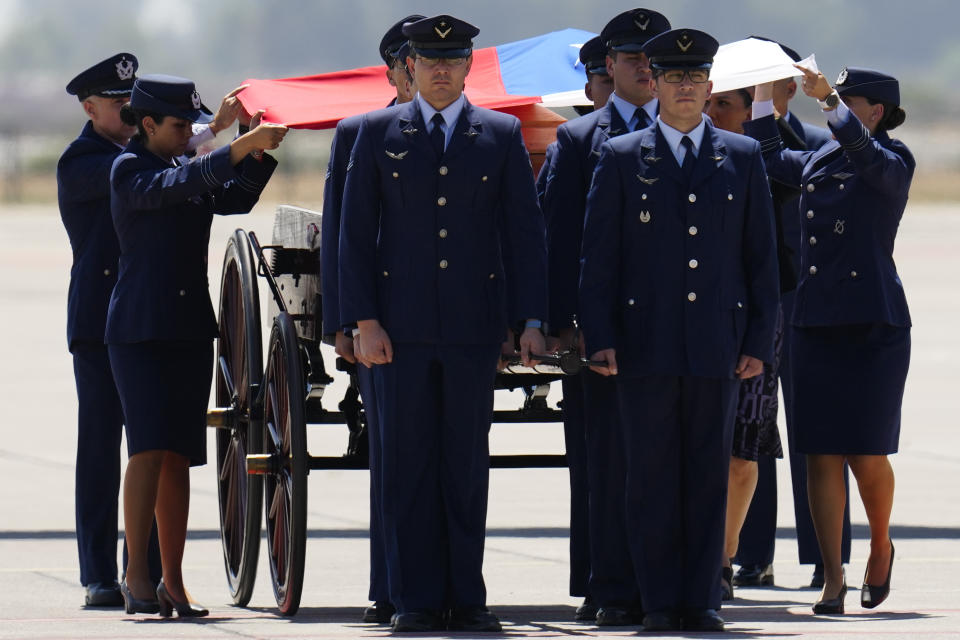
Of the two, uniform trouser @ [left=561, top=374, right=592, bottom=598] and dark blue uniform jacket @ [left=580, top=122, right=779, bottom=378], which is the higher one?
dark blue uniform jacket @ [left=580, top=122, right=779, bottom=378]

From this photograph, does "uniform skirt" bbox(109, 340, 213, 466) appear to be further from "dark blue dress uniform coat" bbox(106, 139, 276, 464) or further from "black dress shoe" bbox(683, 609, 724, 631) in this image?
"black dress shoe" bbox(683, 609, 724, 631)

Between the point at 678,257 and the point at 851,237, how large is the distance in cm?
96

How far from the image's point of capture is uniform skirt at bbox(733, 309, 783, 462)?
Answer: 7043 millimetres

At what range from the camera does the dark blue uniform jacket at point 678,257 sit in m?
5.94

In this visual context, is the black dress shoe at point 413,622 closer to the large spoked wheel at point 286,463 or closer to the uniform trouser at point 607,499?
the large spoked wheel at point 286,463

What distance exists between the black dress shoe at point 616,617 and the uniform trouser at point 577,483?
12.3 inches

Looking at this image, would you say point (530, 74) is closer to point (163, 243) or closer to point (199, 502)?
point (163, 243)

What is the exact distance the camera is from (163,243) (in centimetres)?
673

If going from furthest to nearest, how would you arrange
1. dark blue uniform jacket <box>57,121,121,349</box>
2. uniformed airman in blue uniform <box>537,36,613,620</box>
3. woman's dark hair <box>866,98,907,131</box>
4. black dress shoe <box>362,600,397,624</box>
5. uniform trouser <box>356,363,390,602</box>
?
dark blue uniform jacket <box>57,121,121,349</box>, woman's dark hair <box>866,98,907,131</box>, uniformed airman in blue uniform <box>537,36,613,620</box>, black dress shoe <box>362,600,397,624</box>, uniform trouser <box>356,363,390,602</box>

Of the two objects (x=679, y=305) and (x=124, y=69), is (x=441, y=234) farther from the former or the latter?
(x=124, y=69)

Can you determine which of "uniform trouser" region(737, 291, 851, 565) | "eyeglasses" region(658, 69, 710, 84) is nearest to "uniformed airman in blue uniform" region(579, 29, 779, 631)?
"eyeglasses" region(658, 69, 710, 84)

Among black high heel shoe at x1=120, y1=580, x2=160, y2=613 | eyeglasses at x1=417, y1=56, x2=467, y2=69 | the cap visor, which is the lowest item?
black high heel shoe at x1=120, y1=580, x2=160, y2=613

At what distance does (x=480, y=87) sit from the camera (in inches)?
319

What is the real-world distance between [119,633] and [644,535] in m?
1.53
